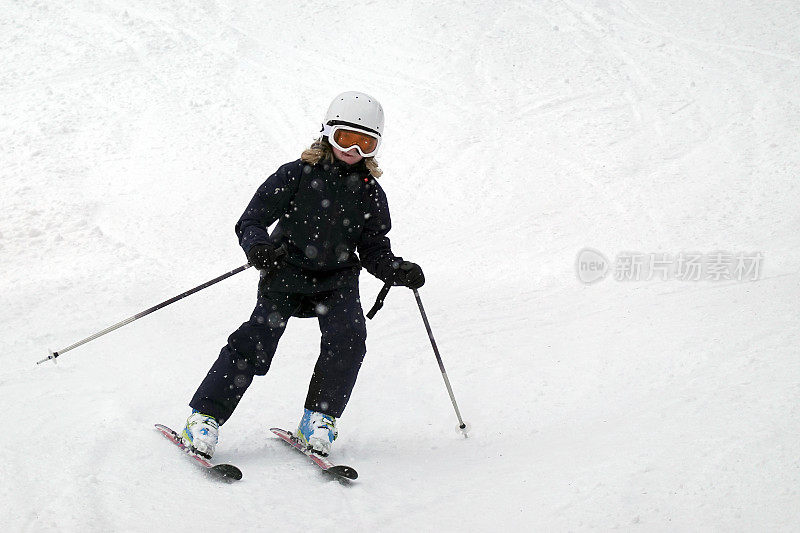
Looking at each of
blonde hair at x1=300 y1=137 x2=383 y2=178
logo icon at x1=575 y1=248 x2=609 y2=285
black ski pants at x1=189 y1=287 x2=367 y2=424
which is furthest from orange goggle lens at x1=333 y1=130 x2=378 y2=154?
logo icon at x1=575 y1=248 x2=609 y2=285

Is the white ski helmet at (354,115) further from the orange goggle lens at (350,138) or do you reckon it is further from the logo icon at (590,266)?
the logo icon at (590,266)

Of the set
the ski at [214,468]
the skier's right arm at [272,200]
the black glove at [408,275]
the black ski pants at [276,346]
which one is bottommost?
the ski at [214,468]

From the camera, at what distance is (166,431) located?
13.4ft

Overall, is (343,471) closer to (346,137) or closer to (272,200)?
(272,200)

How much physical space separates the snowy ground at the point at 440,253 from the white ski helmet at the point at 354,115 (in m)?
1.86

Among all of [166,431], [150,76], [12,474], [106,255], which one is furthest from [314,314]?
[150,76]

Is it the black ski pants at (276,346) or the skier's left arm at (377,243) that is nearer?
the black ski pants at (276,346)

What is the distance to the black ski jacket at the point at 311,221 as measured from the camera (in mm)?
4027

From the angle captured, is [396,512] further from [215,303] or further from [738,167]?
[738,167]

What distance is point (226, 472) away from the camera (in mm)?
3602

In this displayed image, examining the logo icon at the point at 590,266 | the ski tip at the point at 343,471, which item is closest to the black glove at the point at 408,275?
the ski tip at the point at 343,471

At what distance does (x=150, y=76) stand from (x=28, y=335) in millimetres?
7196

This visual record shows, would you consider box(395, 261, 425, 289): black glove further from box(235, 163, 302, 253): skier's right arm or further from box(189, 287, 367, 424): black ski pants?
box(235, 163, 302, 253): skier's right arm

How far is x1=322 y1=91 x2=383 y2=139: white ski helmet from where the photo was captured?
4.02 m
